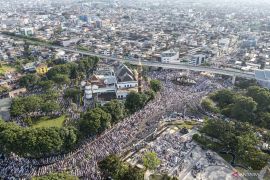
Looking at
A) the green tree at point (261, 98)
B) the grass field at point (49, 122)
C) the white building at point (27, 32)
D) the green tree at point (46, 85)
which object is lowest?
the grass field at point (49, 122)

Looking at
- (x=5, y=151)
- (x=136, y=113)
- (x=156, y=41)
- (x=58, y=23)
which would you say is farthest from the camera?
(x=58, y=23)

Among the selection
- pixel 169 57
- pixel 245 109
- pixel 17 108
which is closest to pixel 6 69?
pixel 17 108

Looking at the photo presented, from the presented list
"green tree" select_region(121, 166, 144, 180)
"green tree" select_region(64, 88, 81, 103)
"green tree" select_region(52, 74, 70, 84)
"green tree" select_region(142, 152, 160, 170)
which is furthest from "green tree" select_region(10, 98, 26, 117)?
"green tree" select_region(142, 152, 160, 170)

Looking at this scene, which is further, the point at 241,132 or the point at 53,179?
the point at 241,132

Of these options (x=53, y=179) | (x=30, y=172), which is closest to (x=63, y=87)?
(x=30, y=172)

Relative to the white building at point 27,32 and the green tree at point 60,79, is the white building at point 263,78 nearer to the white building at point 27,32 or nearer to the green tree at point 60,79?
the green tree at point 60,79

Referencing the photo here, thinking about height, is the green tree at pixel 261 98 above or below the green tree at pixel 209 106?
above

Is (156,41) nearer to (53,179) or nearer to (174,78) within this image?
(174,78)

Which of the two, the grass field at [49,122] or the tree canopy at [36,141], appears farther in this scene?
the grass field at [49,122]

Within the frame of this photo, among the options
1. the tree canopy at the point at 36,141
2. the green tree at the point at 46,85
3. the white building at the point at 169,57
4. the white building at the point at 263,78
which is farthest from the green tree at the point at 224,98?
the green tree at the point at 46,85
